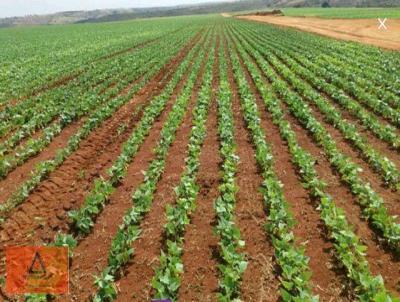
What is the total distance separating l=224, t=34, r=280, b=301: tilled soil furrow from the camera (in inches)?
214

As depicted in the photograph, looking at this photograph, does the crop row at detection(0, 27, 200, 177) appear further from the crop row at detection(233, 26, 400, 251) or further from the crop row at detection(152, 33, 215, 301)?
the crop row at detection(233, 26, 400, 251)

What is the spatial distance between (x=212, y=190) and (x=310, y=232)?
2276mm

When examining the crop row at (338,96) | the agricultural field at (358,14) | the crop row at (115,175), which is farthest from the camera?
the agricultural field at (358,14)

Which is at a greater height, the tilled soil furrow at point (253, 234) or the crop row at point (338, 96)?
the tilled soil furrow at point (253, 234)

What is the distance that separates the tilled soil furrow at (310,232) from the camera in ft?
17.9

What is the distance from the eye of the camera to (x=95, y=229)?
701 centimetres

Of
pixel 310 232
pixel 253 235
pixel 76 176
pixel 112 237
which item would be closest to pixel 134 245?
pixel 112 237

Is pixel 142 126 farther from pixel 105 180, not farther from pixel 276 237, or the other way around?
pixel 276 237

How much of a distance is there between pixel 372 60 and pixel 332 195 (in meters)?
17.0

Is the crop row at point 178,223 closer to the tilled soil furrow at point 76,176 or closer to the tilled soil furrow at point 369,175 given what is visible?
the tilled soil furrow at point 76,176

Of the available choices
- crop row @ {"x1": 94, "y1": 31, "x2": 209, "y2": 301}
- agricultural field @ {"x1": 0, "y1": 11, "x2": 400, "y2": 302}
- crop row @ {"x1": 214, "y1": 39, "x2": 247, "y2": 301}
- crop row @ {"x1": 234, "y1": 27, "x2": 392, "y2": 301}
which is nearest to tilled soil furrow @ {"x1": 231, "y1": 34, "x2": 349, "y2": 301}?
agricultural field @ {"x1": 0, "y1": 11, "x2": 400, "y2": 302}

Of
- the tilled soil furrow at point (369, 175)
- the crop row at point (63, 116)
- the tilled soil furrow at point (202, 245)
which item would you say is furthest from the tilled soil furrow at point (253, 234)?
the crop row at point (63, 116)

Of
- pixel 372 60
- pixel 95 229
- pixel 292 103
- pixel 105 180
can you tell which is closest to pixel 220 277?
pixel 95 229

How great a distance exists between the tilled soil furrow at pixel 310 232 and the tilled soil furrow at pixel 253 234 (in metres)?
0.53
